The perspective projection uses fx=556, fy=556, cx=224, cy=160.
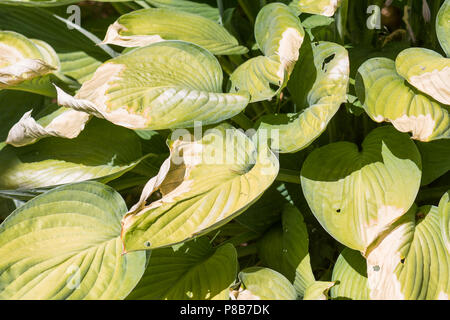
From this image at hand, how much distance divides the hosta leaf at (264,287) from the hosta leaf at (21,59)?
23.6 inches

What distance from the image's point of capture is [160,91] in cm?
104

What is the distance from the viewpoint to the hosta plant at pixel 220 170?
100 cm

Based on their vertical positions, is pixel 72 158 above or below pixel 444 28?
below

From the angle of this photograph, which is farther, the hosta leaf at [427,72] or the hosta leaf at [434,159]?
the hosta leaf at [434,159]

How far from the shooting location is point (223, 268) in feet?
3.65

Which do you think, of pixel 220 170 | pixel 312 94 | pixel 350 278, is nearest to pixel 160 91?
pixel 220 170

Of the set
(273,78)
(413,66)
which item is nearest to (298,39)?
(273,78)

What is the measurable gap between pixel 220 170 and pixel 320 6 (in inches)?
15.3

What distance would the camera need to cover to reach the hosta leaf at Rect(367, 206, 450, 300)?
101 cm

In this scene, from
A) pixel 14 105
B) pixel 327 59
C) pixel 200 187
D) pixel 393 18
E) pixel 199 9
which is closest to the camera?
pixel 200 187

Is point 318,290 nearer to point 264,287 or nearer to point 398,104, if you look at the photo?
point 264,287

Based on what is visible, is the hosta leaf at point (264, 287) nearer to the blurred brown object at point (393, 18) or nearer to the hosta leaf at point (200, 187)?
the hosta leaf at point (200, 187)

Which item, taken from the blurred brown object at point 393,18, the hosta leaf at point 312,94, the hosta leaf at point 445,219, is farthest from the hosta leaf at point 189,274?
the blurred brown object at point 393,18
